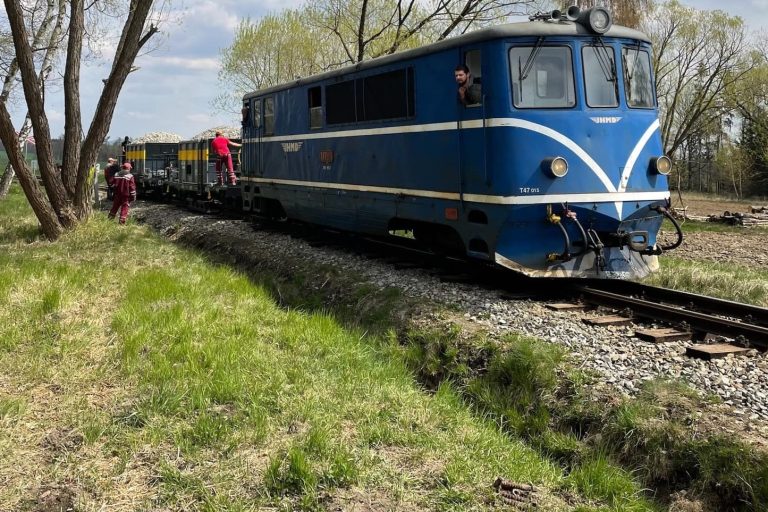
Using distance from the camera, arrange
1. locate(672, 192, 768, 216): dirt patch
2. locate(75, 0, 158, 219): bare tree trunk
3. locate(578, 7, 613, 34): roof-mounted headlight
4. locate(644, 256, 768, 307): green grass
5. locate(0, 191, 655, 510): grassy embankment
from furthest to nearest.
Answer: locate(672, 192, 768, 216): dirt patch, locate(75, 0, 158, 219): bare tree trunk, locate(644, 256, 768, 307): green grass, locate(578, 7, 613, 34): roof-mounted headlight, locate(0, 191, 655, 510): grassy embankment

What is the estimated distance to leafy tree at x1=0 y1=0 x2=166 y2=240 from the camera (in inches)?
491

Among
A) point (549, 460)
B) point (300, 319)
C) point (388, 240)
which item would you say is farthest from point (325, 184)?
point (549, 460)

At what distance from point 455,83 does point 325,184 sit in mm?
3928

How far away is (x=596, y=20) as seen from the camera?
8.08 metres

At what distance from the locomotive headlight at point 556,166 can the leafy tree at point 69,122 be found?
854 centimetres

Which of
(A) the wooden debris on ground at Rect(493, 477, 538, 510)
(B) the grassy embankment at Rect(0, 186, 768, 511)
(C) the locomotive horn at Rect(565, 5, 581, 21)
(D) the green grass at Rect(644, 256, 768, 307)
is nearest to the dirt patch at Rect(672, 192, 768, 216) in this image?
(D) the green grass at Rect(644, 256, 768, 307)

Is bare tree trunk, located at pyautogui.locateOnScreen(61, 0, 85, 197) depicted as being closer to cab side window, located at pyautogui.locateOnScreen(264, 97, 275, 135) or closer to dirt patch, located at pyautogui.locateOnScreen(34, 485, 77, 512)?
cab side window, located at pyautogui.locateOnScreen(264, 97, 275, 135)

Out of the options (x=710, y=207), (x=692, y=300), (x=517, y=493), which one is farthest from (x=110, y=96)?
(x=710, y=207)

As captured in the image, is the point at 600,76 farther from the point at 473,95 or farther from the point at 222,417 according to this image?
the point at 222,417

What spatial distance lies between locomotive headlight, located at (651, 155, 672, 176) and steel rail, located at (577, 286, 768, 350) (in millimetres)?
1683

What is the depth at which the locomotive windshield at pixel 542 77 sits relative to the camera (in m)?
7.86

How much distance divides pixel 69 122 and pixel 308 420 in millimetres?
11758

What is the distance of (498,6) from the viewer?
64.2 feet

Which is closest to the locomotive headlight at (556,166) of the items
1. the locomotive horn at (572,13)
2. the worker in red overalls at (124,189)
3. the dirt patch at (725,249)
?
the locomotive horn at (572,13)
